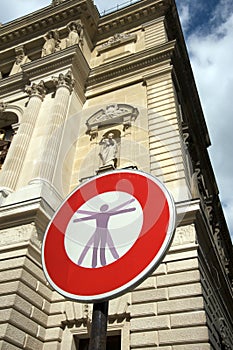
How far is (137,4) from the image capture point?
69.2 ft

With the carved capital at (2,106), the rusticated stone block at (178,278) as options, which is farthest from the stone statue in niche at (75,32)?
the rusticated stone block at (178,278)

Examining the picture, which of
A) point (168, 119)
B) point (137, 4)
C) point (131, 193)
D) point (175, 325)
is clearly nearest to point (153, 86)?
point (168, 119)

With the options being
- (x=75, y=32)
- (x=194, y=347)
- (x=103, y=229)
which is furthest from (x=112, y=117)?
(x=103, y=229)

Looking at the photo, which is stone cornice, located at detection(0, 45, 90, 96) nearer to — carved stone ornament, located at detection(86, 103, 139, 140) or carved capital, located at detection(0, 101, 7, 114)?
carved capital, located at detection(0, 101, 7, 114)

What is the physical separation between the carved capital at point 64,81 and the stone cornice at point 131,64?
1.97 metres

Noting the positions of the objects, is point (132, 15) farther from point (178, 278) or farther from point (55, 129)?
point (178, 278)

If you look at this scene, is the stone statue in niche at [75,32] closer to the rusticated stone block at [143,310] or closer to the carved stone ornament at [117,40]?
the carved stone ornament at [117,40]

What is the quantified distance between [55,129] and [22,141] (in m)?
1.45

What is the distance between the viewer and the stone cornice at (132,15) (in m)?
20.5

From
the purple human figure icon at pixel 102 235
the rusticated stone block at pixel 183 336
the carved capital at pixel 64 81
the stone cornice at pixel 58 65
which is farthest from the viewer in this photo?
the stone cornice at pixel 58 65

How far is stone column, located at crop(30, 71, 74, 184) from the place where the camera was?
11.9 metres

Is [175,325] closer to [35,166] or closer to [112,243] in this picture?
[112,243]

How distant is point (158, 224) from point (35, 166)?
10156 millimetres

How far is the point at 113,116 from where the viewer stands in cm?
1507
